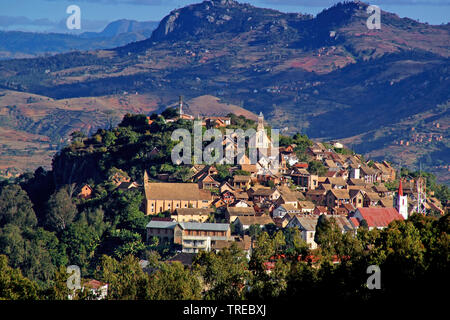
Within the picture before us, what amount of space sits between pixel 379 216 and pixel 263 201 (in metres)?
10.6

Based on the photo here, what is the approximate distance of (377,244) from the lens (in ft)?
156

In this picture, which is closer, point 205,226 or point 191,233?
point 191,233

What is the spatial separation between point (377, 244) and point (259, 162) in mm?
41589

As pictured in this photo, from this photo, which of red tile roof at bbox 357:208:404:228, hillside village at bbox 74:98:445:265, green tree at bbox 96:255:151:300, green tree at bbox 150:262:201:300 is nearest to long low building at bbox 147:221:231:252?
hillside village at bbox 74:98:445:265

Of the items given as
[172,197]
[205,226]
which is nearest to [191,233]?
[205,226]

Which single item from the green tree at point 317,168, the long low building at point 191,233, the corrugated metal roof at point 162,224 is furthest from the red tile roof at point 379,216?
the corrugated metal roof at point 162,224

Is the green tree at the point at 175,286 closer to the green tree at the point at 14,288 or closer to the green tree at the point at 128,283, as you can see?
the green tree at the point at 128,283

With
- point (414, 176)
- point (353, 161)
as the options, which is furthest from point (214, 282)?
point (414, 176)

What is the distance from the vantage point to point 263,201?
79.2m

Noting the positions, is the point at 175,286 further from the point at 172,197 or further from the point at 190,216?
the point at 172,197

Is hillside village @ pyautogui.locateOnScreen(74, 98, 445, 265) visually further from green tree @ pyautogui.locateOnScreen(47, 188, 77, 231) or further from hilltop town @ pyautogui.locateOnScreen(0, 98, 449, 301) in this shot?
green tree @ pyautogui.locateOnScreen(47, 188, 77, 231)

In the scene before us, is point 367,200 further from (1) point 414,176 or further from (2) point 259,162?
(1) point 414,176

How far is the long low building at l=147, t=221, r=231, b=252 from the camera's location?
68.7 metres

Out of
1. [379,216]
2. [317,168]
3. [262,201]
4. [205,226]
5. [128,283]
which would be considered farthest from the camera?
[317,168]
